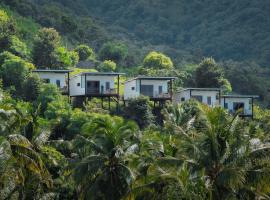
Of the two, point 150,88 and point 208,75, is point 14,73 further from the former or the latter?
point 208,75

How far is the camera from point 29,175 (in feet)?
123

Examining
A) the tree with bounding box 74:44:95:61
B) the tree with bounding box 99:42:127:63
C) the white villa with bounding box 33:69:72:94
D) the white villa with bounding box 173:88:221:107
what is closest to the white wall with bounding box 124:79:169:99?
the white villa with bounding box 173:88:221:107

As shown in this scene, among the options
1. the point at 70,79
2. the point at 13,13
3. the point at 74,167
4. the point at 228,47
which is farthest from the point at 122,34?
the point at 74,167

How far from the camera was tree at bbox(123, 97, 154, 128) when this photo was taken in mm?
70188

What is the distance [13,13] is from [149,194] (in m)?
91.1

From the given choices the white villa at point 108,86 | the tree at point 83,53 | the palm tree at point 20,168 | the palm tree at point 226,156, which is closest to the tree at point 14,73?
the white villa at point 108,86

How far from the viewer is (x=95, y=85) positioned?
7594cm

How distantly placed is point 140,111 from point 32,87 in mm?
10212

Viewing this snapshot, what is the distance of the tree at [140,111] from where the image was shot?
70.2 m

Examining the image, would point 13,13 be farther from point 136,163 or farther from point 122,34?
point 136,163

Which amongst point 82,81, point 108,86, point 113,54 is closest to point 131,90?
point 108,86

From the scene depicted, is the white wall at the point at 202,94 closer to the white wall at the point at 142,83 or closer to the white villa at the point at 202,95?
the white villa at the point at 202,95

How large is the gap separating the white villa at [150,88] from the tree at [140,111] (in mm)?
3774

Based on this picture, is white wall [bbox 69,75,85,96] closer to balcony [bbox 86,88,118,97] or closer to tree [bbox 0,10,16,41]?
balcony [bbox 86,88,118,97]
